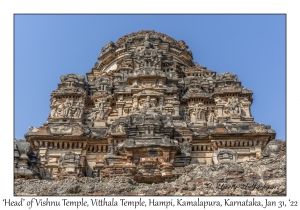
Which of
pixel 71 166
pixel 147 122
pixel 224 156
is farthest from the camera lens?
pixel 147 122

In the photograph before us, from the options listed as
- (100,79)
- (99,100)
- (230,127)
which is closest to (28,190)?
(230,127)

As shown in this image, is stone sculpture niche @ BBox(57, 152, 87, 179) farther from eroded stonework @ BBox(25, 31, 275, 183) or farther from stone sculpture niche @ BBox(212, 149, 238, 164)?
stone sculpture niche @ BBox(212, 149, 238, 164)

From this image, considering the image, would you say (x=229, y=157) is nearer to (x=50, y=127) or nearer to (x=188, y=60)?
(x=50, y=127)

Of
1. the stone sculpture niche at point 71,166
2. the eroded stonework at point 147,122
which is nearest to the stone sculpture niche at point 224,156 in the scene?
the eroded stonework at point 147,122

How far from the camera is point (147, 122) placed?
1698 centimetres

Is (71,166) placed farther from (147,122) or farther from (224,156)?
(224,156)

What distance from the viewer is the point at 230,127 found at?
1884 cm

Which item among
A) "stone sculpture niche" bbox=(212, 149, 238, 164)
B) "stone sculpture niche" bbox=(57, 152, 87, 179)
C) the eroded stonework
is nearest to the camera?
"stone sculpture niche" bbox=(212, 149, 238, 164)

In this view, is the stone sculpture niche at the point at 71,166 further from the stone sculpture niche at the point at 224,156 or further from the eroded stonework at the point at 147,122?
the stone sculpture niche at the point at 224,156

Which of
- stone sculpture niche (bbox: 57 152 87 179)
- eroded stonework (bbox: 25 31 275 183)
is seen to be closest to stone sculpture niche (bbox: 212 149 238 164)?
eroded stonework (bbox: 25 31 275 183)

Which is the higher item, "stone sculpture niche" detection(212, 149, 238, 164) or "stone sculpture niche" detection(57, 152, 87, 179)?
"stone sculpture niche" detection(212, 149, 238, 164)

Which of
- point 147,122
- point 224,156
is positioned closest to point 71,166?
point 147,122

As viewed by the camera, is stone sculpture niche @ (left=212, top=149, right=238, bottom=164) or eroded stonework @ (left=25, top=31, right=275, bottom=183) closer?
stone sculpture niche @ (left=212, top=149, right=238, bottom=164)

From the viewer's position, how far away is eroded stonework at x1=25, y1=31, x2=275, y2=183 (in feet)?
51.2
